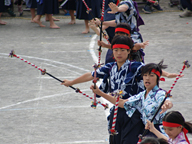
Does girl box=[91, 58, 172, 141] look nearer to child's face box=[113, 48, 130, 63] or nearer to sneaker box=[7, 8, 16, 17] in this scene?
child's face box=[113, 48, 130, 63]

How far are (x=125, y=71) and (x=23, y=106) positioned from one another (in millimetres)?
2907

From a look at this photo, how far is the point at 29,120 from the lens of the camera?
5867mm

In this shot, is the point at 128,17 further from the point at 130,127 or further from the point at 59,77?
the point at 59,77

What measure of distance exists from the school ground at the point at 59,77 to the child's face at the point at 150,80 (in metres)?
1.67

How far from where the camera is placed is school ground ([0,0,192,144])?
5.52m

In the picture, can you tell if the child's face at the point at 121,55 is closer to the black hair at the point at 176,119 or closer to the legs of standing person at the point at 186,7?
the black hair at the point at 176,119

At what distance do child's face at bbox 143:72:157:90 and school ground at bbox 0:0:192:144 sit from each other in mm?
1668

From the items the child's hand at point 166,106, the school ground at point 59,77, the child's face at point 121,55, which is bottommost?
the school ground at point 59,77

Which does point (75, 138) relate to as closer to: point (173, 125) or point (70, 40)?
point (173, 125)

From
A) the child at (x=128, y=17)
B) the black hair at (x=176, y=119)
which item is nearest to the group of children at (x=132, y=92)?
the black hair at (x=176, y=119)

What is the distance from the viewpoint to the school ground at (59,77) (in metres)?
5.52

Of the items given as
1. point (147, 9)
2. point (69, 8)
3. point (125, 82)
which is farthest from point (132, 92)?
point (147, 9)

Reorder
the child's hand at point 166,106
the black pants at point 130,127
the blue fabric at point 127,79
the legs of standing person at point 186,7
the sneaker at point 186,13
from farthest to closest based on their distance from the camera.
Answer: the sneaker at point 186,13
the legs of standing person at point 186,7
the blue fabric at point 127,79
the black pants at point 130,127
the child's hand at point 166,106

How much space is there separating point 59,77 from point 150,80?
4.35m
